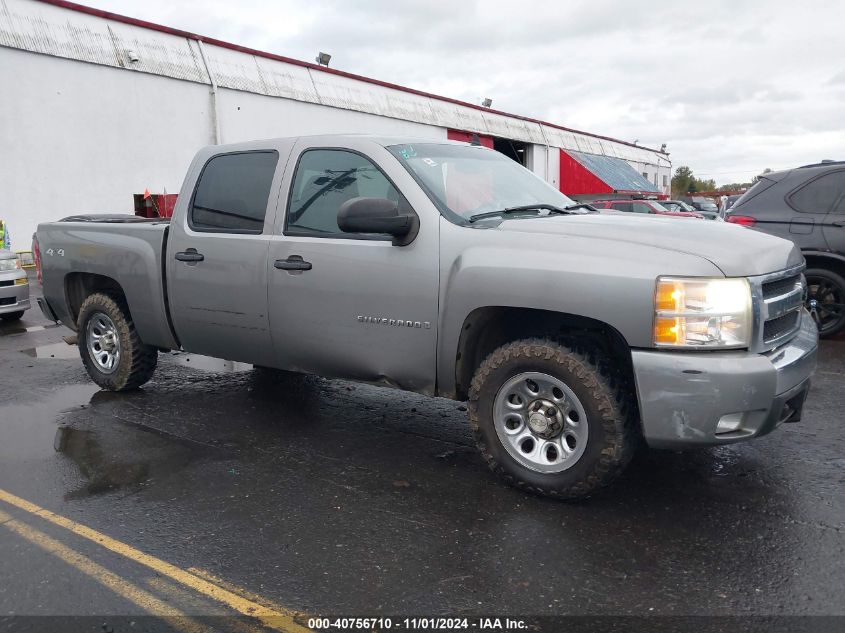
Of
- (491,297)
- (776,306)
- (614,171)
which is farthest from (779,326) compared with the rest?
(614,171)

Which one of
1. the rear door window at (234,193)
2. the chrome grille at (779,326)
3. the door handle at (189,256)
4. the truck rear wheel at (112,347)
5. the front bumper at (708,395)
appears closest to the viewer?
the front bumper at (708,395)

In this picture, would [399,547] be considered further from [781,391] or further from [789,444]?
[789,444]

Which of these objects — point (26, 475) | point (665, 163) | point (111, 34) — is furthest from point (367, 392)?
point (665, 163)

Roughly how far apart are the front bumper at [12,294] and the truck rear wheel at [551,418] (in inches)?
326

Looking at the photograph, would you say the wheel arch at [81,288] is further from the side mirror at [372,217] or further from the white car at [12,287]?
the white car at [12,287]

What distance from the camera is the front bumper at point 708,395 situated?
3.25 metres

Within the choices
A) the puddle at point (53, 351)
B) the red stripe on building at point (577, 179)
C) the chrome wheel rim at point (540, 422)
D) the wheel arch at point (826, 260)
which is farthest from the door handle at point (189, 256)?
the red stripe on building at point (577, 179)

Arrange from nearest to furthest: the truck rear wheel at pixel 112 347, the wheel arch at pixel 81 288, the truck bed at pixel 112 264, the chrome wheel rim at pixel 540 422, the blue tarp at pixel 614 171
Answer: the chrome wheel rim at pixel 540 422 → the truck bed at pixel 112 264 → the truck rear wheel at pixel 112 347 → the wheel arch at pixel 81 288 → the blue tarp at pixel 614 171

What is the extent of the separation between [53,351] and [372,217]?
5.81m

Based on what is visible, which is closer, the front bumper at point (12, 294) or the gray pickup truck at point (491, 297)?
the gray pickup truck at point (491, 297)

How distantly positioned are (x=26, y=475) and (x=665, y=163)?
2491 inches

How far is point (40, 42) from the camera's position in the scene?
1797cm

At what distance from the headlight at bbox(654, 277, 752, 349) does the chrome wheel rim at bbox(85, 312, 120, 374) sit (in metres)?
4.45

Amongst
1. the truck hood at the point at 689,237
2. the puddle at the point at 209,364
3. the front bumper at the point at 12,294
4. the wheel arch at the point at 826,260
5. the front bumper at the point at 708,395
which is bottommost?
the puddle at the point at 209,364
